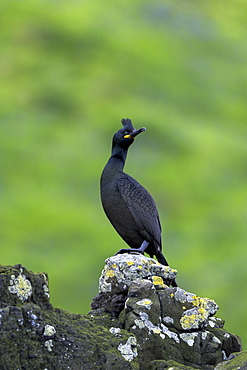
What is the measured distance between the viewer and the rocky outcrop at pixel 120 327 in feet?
28.3

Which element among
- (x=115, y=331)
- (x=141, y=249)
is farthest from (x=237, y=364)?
(x=141, y=249)

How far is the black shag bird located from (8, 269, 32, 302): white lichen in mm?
6546

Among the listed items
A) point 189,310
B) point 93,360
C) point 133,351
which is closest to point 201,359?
point 189,310

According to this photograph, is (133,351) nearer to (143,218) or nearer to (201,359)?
(201,359)

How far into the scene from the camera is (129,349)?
31.0 feet

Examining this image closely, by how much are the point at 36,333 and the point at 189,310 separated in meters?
3.52

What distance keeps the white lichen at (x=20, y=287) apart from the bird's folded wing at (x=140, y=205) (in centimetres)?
668

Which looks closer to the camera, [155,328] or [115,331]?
[115,331]

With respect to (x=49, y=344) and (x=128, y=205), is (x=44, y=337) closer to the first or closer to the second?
(x=49, y=344)

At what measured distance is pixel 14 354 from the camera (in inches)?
329

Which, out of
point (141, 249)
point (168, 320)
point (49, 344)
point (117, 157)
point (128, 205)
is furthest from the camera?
point (117, 157)

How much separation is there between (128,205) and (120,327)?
5141 mm

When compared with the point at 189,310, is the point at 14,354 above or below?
below

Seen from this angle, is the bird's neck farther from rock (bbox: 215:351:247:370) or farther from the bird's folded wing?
rock (bbox: 215:351:247:370)
